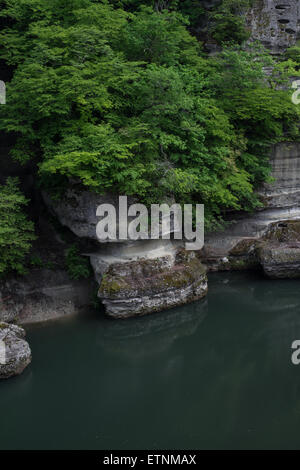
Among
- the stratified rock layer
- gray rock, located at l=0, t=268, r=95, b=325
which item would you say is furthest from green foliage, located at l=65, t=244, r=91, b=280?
the stratified rock layer

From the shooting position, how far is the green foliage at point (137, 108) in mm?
11312

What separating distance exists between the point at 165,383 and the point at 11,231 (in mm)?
5554

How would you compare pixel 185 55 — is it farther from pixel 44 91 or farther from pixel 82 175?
pixel 82 175

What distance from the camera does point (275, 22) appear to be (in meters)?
18.0

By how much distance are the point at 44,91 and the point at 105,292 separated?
5.68 metres

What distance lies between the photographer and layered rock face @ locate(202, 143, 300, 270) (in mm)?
15406

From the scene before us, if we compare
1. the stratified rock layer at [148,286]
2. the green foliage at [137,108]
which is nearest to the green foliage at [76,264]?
the stratified rock layer at [148,286]

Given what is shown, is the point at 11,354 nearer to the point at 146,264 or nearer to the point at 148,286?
the point at 148,286

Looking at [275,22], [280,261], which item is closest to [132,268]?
[280,261]

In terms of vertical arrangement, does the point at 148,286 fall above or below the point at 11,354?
above

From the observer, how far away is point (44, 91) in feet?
37.0

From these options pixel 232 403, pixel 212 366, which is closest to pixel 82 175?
pixel 212 366

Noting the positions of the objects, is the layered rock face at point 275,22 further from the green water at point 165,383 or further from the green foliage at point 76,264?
the green foliage at point 76,264

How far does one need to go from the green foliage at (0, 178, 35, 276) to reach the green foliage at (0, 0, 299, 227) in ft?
3.95
